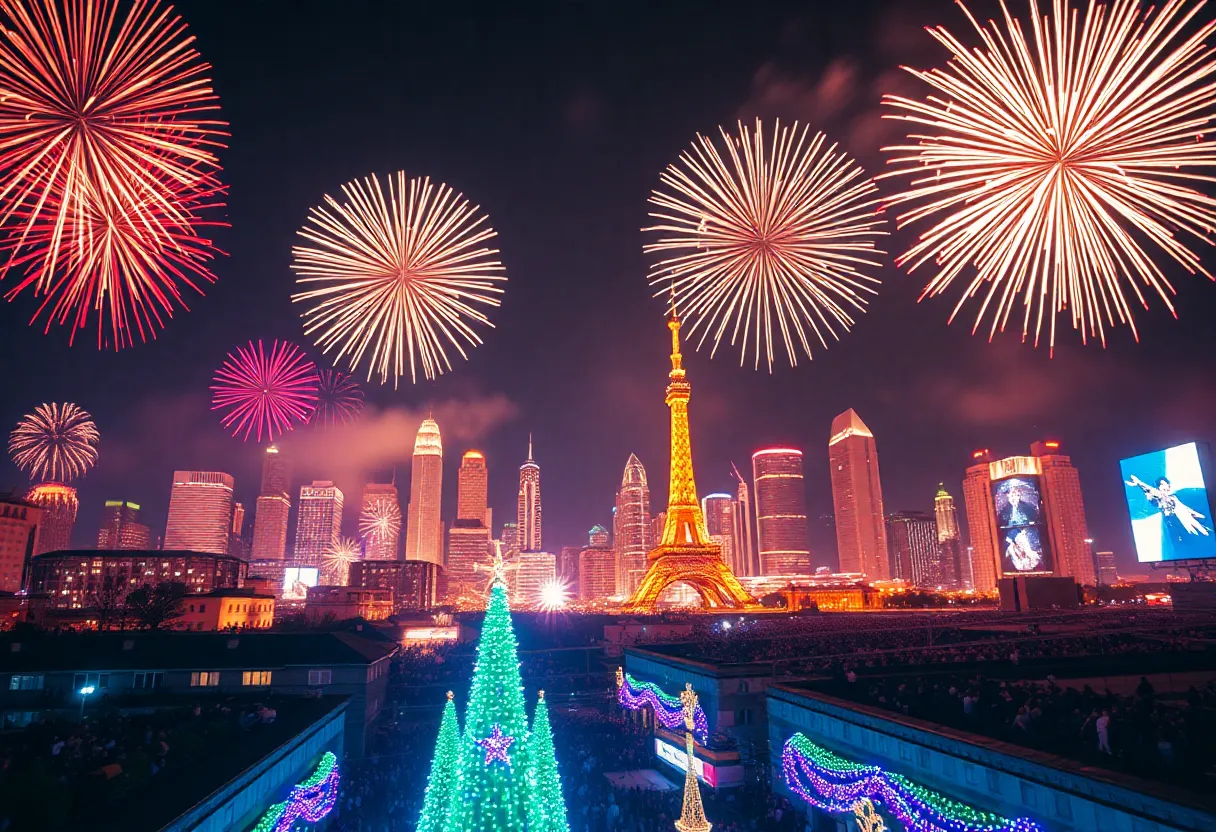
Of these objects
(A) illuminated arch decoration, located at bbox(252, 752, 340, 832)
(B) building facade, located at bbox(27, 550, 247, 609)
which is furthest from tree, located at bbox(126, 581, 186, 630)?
(A) illuminated arch decoration, located at bbox(252, 752, 340, 832)

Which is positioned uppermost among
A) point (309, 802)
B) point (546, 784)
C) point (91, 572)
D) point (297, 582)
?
point (91, 572)

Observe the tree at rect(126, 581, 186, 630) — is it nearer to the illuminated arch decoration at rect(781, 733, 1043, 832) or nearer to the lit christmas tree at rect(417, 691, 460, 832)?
the lit christmas tree at rect(417, 691, 460, 832)

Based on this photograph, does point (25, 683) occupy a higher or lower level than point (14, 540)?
lower

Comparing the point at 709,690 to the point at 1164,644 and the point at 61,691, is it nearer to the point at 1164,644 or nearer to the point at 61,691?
the point at 1164,644

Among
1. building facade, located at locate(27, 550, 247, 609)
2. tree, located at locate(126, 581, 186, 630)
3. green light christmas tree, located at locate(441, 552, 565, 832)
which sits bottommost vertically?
green light christmas tree, located at locate(441, 552, 565, 832)

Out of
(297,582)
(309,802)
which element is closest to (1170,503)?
(309,802)

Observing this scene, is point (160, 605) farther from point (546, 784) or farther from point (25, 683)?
point (546, 784)

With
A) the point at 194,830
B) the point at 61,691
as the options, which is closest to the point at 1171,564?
the point at 194,830
